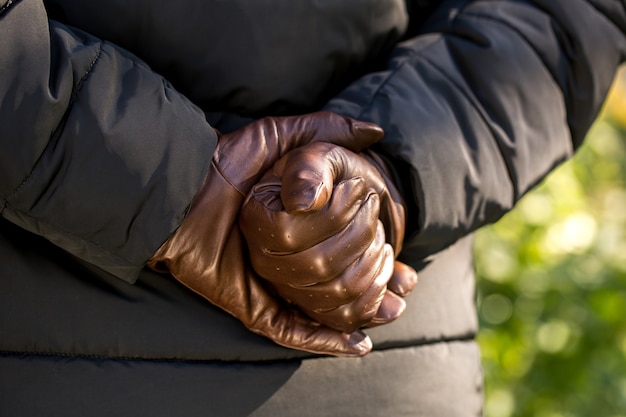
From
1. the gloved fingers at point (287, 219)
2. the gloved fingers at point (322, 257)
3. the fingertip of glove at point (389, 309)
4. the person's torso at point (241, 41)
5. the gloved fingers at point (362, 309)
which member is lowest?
the fingertip of glove at point (389, 309)

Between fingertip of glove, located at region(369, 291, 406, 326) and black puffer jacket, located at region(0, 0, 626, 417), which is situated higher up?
black puffer jacket, located at region(0, 0, 626, 417)

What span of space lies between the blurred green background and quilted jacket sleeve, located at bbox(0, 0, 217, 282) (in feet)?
5.26

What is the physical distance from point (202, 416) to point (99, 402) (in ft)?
0.40

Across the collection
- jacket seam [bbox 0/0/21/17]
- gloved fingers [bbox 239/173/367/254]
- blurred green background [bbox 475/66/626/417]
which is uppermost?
jacket seam [bbox 0/0/21/17]

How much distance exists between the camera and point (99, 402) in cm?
100

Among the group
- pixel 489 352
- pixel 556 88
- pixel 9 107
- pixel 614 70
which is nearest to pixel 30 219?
pixel 9 107

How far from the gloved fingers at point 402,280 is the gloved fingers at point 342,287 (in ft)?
0.26

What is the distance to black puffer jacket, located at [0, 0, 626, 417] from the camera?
914mm

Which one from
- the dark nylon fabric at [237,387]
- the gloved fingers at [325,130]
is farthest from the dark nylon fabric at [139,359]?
the gloved fingers at [325,130]

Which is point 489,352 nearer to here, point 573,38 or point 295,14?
point 573,38

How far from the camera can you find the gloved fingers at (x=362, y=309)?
1007 millimetres

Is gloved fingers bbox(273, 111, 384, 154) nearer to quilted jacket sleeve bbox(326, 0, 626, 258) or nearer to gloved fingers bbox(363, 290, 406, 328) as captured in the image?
quilted jacket sleeve bbox(326, 0, 626, 258)

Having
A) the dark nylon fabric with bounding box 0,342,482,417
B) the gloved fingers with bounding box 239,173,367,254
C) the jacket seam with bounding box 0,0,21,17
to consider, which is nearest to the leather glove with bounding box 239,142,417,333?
the gloved fingers with bounding box 239,173,367,254

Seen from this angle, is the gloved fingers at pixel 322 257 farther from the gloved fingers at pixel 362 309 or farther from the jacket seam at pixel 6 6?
the jacket seam at pixel 6 6
